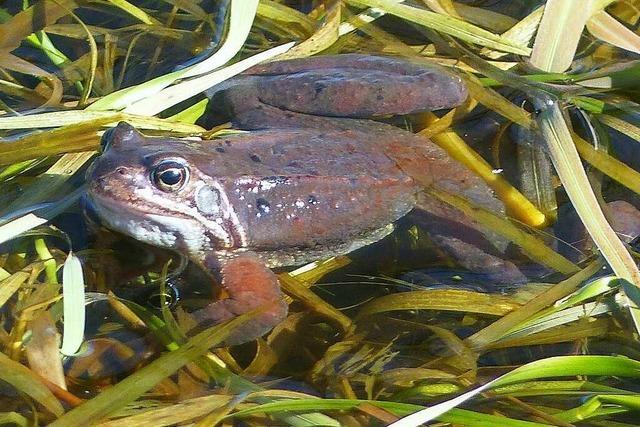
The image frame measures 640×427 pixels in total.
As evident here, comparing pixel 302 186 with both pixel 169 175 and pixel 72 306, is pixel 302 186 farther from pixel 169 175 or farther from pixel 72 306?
pixel 72 306

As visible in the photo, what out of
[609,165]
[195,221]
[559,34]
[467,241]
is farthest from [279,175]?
[559,34]

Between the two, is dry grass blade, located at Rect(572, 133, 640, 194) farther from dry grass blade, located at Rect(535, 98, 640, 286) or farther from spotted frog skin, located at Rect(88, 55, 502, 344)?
spotted frog skin, located at Rect(88, 55, 502, 344)

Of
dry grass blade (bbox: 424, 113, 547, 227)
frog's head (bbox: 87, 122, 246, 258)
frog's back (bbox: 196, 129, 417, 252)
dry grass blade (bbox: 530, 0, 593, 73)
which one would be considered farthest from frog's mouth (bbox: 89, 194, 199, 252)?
dry grass blade (bbox: 530, 0, 593, 73)

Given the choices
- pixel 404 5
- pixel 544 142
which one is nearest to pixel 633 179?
pixel 544 142

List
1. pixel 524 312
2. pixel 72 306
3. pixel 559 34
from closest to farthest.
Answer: pixel 72 306
pixel 524 312
pixel 559 34

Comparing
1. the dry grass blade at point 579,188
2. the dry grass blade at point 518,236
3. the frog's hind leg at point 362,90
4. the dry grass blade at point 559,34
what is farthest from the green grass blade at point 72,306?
the dry grass blade at point 559,34
